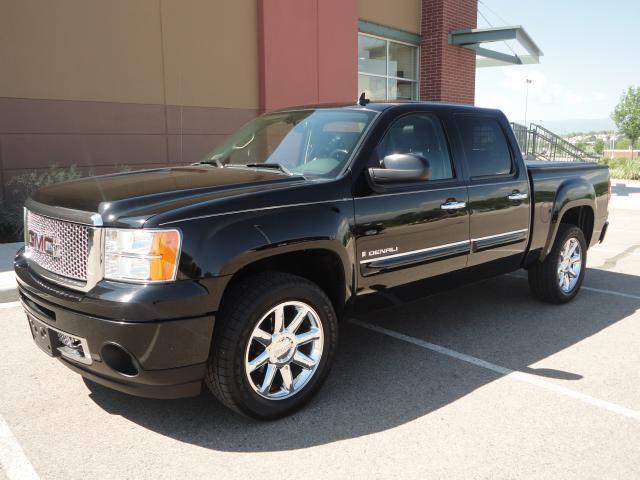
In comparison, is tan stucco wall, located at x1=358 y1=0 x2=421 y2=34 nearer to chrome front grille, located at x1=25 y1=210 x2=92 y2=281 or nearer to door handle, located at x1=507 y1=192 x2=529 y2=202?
door handle, located at x1=507 y1=192 x2=529 y2=202

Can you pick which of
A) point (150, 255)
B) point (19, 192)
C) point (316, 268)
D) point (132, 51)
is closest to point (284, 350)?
point (316, 268)

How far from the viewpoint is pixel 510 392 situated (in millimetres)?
3863

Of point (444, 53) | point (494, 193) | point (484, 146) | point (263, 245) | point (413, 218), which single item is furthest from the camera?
point (444, 53)

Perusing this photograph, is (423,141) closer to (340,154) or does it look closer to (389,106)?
(389,106)

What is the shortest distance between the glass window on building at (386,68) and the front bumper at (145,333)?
12.4 metres

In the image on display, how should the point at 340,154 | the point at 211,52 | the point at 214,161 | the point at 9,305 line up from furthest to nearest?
the point at 211,52
the point at 9,305
the point at 214,161
the point at 340,154

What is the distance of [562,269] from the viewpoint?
5.89 metres

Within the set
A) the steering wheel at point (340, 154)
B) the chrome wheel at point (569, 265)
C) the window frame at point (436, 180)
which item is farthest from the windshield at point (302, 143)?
the chrome wheel at point (569, 265)

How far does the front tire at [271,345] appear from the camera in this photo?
10.4ft

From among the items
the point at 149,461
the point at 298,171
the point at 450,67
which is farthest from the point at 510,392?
the point at 450,67

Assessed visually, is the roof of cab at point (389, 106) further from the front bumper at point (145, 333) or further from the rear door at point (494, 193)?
the front bumper at point (145, 333)

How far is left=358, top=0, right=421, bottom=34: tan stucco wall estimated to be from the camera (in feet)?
48.2

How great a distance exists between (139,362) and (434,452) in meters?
1.57

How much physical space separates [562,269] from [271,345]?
→ 3655 millimetres
